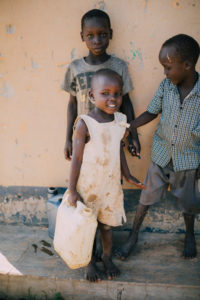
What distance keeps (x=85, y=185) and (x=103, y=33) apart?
115 centimetres

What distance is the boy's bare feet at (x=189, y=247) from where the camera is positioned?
227 centimetres

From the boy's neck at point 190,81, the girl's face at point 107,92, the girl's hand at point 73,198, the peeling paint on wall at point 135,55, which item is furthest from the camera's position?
the peeling paint on wall at point 135,55

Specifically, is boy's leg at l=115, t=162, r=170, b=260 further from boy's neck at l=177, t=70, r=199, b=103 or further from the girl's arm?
the girl's arm

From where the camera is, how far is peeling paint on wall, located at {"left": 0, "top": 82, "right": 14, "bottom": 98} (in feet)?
8.64

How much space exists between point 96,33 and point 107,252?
1.66 m

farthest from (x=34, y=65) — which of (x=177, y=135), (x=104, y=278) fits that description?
(x=104, y=278)

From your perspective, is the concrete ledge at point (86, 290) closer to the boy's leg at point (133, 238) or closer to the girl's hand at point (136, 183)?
the boy's leg at point (133, 238)

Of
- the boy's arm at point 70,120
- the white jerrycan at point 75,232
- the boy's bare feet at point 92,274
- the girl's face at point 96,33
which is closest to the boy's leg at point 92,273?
the boy's bare feet at point 92,274

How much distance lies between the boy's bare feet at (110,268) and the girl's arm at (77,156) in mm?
592

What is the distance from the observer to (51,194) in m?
2.63

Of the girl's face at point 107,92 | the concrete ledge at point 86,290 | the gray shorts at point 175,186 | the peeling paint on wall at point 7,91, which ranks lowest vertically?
the concrete ledge at point 86,290

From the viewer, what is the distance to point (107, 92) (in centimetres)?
177

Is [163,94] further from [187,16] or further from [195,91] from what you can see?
[187,16]

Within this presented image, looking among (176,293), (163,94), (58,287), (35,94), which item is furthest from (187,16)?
(58,287)
